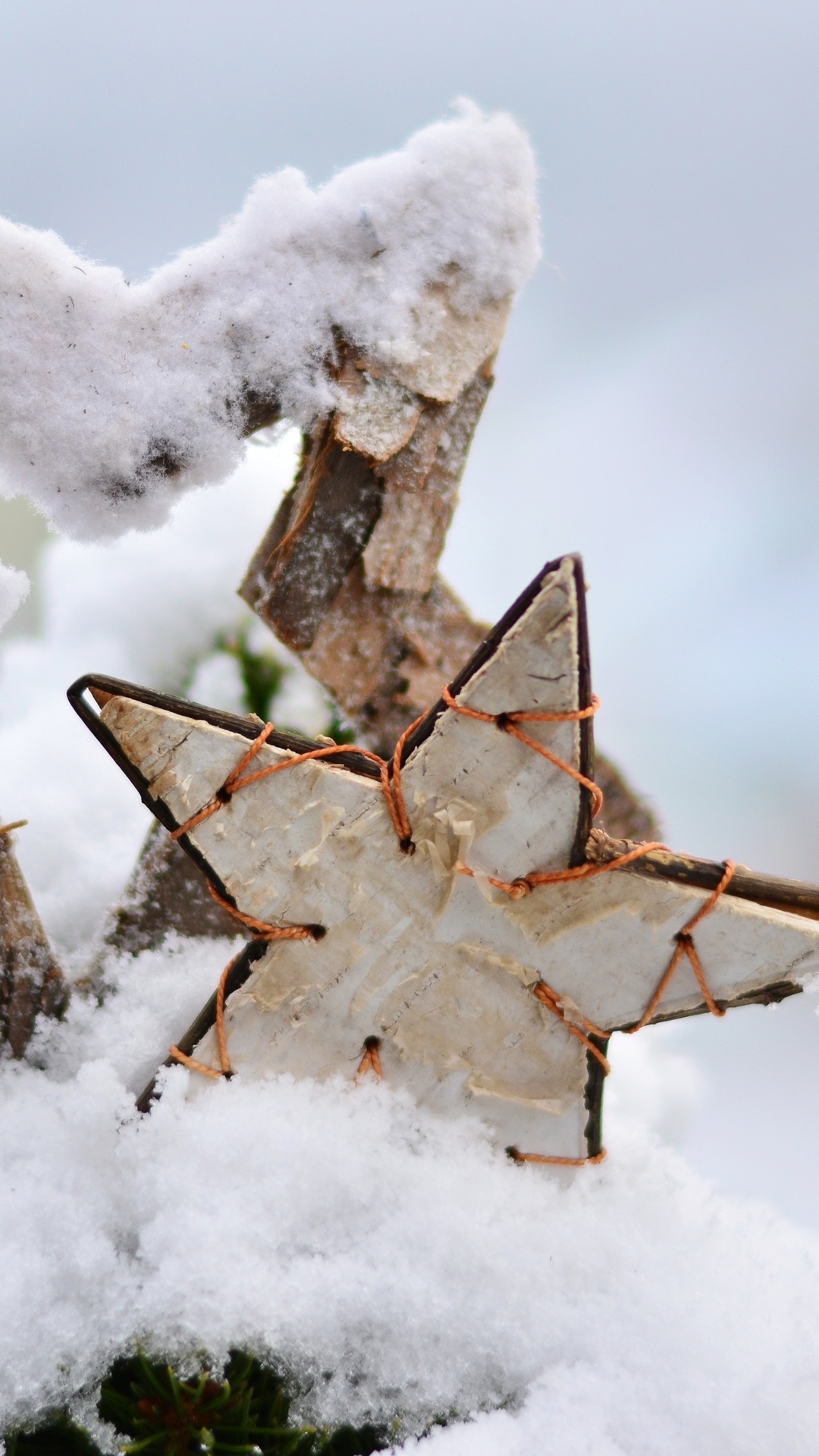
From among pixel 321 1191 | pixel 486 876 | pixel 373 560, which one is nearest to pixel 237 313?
pixel 373 560

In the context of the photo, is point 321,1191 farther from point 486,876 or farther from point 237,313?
point 237,313

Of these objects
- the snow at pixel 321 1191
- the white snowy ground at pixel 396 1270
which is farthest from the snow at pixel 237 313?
the white snowy ground at pixel 396 1270

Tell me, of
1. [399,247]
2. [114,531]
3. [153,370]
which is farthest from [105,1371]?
[399,247]

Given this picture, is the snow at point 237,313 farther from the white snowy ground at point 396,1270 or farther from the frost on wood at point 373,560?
the white snowy ground at point 396,1270

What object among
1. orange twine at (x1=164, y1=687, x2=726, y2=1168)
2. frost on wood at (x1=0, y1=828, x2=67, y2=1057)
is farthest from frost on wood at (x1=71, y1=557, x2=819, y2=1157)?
frost on wood at (x1=0, y1=828, x2=67, y2=1057)

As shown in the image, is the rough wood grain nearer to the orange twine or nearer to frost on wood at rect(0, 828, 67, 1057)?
frost on wood at rect(0, 828, 67, 1057)
